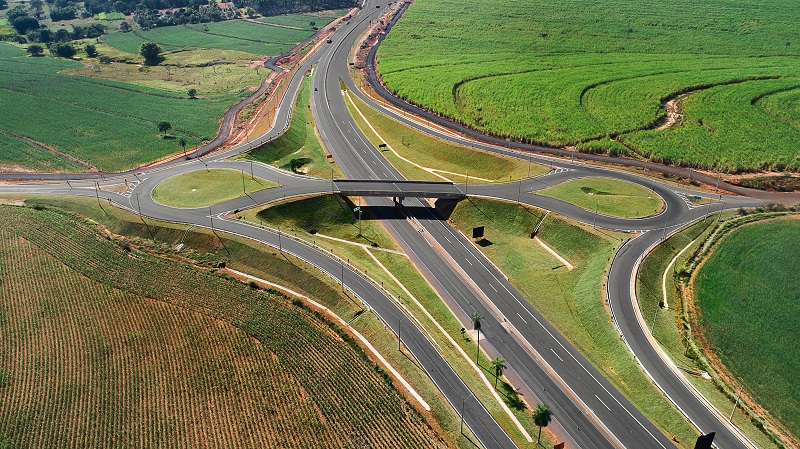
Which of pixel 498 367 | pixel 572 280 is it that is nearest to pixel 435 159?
pixel 572 280

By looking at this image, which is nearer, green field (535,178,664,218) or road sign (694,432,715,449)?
road sign (694,432,715,449)

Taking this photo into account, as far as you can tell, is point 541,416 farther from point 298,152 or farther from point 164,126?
point 164,126

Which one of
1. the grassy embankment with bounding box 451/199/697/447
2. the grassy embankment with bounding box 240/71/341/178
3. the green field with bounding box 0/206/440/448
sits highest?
the grassy embankment with bounding box 240/71/341/178

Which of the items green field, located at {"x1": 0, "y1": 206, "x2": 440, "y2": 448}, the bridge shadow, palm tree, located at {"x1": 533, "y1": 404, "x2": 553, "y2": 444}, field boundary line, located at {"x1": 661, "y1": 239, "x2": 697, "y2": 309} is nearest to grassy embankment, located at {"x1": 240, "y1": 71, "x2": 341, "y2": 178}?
the bridge shadow

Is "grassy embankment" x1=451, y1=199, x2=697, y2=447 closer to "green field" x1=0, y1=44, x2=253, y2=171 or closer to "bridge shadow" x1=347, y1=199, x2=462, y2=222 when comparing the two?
"bridge shadow" x1=347, y1=199, x2=462, y2=222

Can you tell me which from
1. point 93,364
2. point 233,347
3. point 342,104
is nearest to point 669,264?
point 233,347

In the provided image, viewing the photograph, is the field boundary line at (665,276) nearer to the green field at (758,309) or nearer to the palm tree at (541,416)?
the green field at (758,309)

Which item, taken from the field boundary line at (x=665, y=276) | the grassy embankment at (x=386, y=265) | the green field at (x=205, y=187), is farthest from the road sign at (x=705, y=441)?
the green field at (x=205, y=187)
